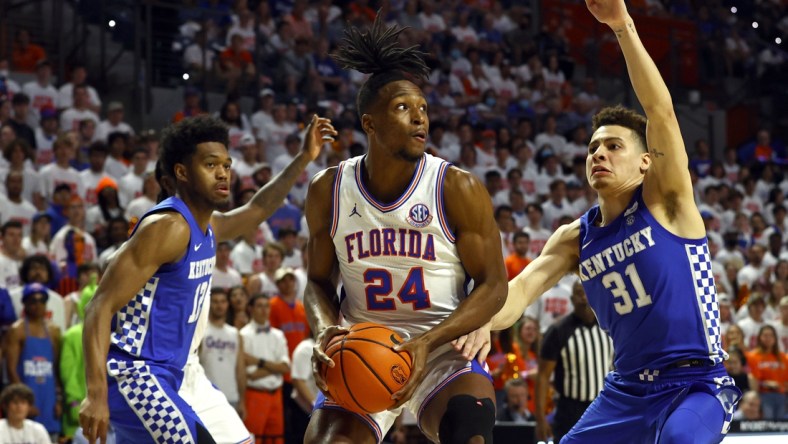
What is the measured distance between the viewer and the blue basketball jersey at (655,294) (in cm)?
458

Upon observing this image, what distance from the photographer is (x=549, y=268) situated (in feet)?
17.1

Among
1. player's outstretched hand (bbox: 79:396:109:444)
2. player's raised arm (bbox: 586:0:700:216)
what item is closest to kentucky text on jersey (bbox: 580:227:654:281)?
player's raised arm (bbox: 586:0:700:216)

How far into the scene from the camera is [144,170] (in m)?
10.6

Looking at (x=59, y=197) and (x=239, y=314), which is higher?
(x=59, y=197)

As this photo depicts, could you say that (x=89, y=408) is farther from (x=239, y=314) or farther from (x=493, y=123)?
(x=493, y=123)

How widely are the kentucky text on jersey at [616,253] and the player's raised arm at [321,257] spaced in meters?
1.19

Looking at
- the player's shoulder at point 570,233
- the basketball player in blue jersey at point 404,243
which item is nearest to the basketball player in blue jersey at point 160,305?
the basketball player in blue jersey at point 404,243

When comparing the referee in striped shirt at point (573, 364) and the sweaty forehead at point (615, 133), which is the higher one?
the sweaty forehead at point (615, 133)

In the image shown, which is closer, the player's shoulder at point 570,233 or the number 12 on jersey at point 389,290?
the number 12 on jersey at point 389,290

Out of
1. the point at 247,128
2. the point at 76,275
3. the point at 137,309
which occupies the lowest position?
the point at 137,309

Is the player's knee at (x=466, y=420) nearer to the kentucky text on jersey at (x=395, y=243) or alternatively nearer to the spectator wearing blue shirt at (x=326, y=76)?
the kentucky text on jersey at (x=395, y=243)

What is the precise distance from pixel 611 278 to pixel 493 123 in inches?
438

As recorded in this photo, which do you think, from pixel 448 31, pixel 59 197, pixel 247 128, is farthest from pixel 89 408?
pixel 448 31

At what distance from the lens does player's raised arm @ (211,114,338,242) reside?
231 inches
